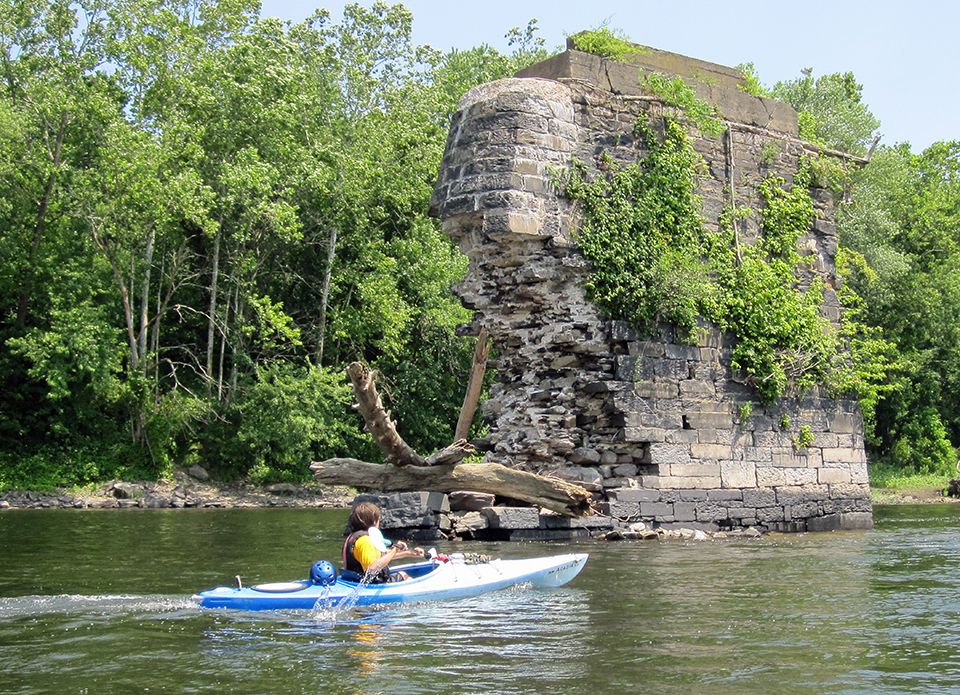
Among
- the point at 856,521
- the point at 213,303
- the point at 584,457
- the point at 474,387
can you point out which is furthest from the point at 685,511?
the point at 213,303

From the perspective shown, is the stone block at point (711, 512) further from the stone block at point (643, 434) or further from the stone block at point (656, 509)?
the stone block at point (643, 434)

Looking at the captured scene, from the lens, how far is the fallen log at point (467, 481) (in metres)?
14.9

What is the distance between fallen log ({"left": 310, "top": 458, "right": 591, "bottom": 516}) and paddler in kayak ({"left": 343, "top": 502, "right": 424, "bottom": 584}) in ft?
16.4

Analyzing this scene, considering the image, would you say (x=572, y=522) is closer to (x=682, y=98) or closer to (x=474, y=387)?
(x=474, y=387)

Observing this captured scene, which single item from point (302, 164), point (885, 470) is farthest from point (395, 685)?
point (885, 470)

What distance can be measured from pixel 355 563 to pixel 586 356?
7030 millimetres

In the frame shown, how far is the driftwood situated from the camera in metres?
14.9

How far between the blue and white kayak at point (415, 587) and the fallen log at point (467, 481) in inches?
160

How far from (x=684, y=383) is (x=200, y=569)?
23.2ft

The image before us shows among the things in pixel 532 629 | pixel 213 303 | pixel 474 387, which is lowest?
pixel 532 629

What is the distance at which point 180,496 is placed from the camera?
2808cm

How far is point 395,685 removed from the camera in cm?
654

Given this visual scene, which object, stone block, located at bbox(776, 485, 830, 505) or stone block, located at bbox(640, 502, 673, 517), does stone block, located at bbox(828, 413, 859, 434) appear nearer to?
stone block, located at bbox(776, 485, 830, 505)

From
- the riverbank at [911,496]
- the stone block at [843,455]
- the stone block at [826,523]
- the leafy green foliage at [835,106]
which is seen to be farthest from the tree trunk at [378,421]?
the leafy green foliage at [835,106]
